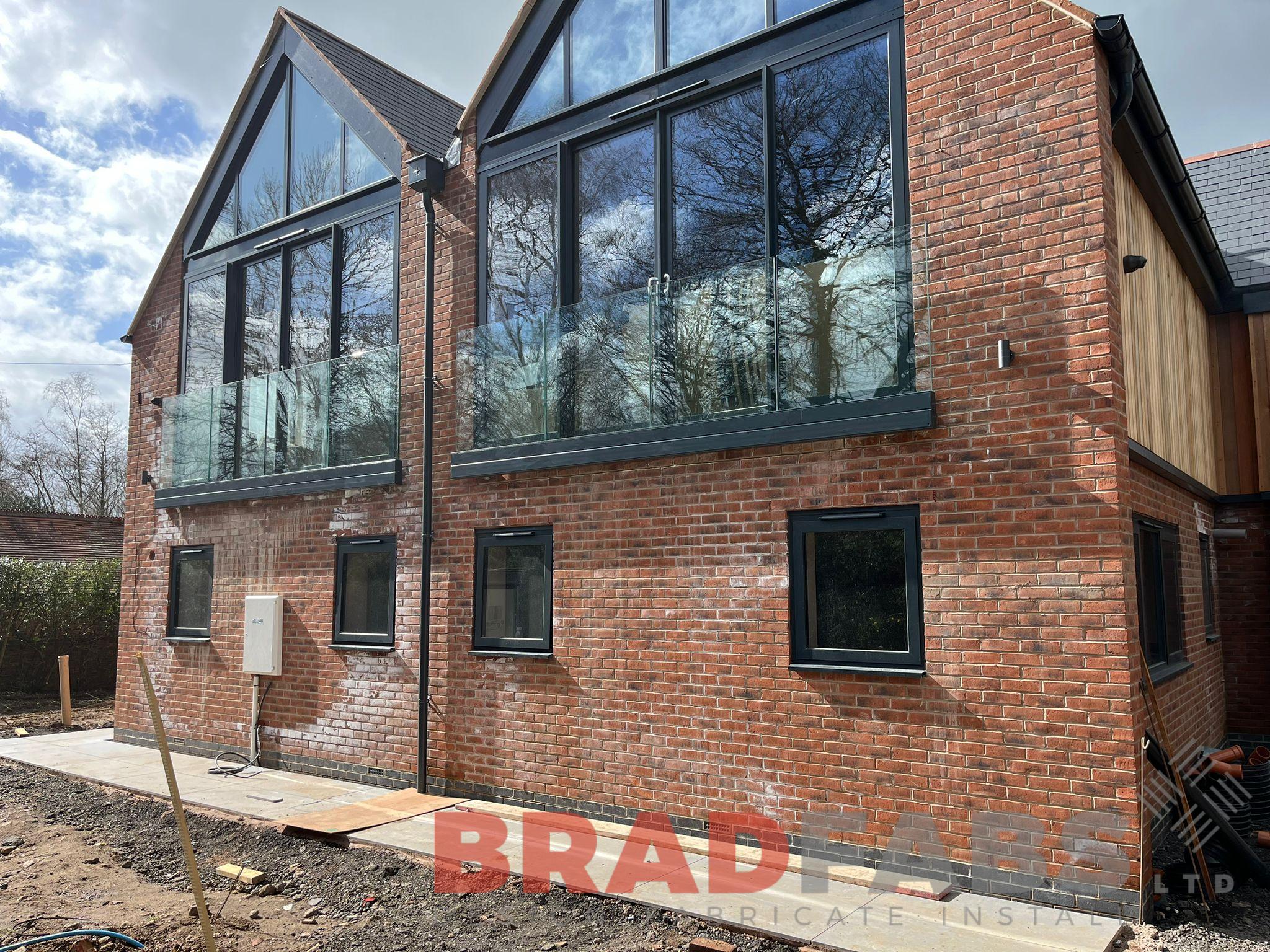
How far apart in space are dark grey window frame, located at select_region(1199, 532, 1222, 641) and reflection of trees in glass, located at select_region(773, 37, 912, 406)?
5291 millimetres

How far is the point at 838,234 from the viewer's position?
700cm

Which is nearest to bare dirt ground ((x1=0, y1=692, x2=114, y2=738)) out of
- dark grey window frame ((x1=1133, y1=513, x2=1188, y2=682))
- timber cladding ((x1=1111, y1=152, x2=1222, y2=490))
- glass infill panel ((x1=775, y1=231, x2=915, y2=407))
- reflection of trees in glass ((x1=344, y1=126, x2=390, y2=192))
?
reflection of trees in glass ((x1=344, y1=126, x2=390, y2=192))

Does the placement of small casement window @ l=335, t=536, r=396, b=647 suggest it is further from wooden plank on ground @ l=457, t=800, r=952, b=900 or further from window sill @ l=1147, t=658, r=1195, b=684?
window sill @ l=1147, t=658, r=1195, b=684

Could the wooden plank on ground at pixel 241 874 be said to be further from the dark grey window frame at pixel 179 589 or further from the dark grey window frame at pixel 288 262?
the dark grey window frame at pixel 288 262

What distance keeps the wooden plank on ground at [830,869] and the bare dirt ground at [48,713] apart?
9999mm

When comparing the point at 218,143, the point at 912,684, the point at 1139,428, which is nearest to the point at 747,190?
the point at 1139,428

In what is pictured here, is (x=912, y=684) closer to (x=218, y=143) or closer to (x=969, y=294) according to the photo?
(x=969, y=294)

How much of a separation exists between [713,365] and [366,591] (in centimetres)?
478

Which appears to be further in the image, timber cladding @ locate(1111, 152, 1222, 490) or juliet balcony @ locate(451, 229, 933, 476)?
timber cladding @ locate(1111, 152, 1222, 490)

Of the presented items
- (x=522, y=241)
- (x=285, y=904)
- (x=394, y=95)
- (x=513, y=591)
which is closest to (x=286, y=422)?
(x=522, y=241)

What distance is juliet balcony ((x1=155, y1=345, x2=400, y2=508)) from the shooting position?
9805 millimetres

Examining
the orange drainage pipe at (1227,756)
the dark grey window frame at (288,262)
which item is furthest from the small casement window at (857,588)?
the dark grey window frame at (288,262)

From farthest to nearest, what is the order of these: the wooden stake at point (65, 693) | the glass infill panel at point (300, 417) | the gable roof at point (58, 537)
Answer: the gable roof at point (58, 537)
the wooden stake at point (65, 693)
the glass infill panel at point (300, 417)

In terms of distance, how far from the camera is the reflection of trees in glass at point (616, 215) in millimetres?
8180
